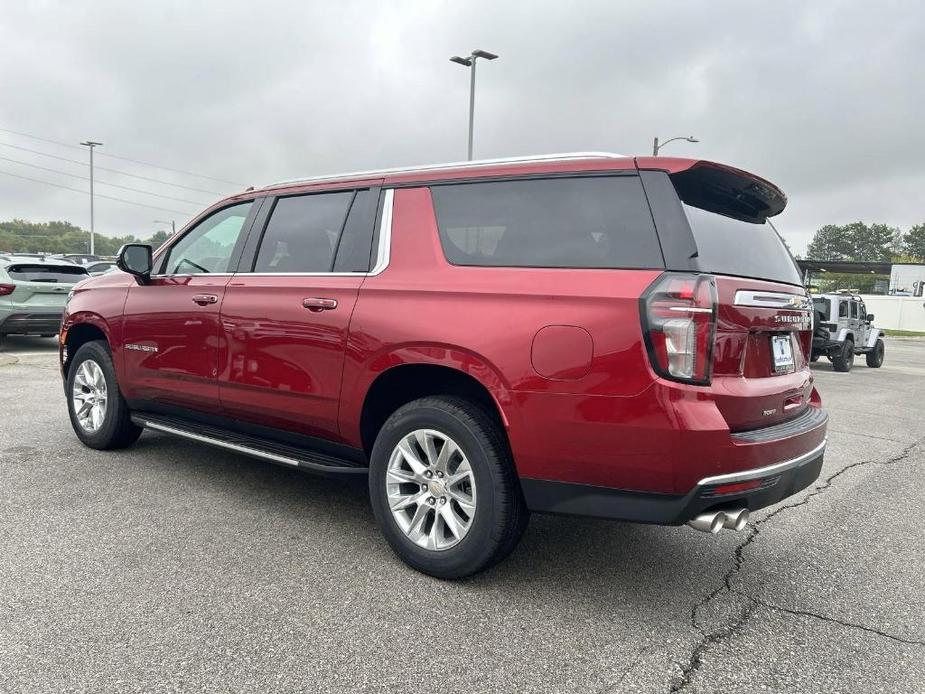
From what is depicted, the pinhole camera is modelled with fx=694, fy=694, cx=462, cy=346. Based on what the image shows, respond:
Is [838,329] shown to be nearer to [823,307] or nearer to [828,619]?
[823,307]

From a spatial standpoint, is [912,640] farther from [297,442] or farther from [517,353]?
A: [297,442]

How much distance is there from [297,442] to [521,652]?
1.76m

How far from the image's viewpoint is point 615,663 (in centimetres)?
245

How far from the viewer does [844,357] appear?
1505cm

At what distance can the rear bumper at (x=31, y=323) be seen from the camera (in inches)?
432

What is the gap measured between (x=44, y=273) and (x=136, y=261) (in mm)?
8472

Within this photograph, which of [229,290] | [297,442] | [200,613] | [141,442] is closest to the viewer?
→ [200,613]

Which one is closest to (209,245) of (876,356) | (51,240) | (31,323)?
(31,323)

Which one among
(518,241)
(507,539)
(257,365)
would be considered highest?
(518,241)

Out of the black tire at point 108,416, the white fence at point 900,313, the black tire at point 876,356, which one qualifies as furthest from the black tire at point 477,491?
the white fence at point 900,313

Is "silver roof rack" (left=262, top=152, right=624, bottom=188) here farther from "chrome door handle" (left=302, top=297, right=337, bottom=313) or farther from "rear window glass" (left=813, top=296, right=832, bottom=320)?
"rear window glass" (left=813, top=296, right=832, bottom=320)

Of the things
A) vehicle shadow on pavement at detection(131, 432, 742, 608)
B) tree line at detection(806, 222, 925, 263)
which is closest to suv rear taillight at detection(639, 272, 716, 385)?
vehicle shadow on pavement at detection(131, 432, 742, 608)

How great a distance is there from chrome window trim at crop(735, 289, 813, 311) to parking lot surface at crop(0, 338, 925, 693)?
128cm

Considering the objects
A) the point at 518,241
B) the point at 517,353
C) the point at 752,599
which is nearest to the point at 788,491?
the point at 752,599
